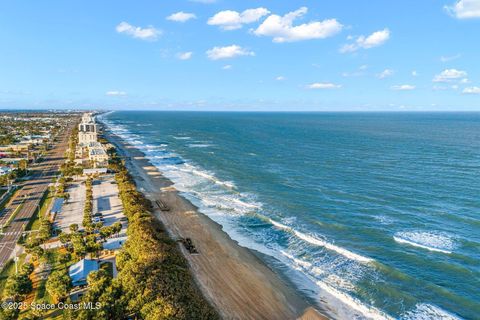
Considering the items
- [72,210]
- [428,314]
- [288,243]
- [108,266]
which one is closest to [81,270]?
[108,266]

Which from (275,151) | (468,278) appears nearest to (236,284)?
(468,278)

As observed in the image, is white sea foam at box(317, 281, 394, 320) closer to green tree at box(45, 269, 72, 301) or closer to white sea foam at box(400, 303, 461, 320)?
white sea foam at box(400, 303, 461, 320)

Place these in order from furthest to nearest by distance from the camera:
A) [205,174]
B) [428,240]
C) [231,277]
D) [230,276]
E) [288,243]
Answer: [205,174] → [288,243] → [428,240] → [230,276] → [231,277]

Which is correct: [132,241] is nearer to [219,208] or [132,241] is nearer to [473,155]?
[219,208]

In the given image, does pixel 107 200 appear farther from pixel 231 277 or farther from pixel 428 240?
pixel 428 240

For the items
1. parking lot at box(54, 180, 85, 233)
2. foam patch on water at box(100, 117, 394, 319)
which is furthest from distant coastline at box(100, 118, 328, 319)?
parking lot at box(54, 180, 85, 233)

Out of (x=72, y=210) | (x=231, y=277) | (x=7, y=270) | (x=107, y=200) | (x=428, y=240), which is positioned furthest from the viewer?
(x=107, y=200)

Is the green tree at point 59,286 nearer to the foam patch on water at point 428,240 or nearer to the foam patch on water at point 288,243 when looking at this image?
the foam patch on water at point 288,243
